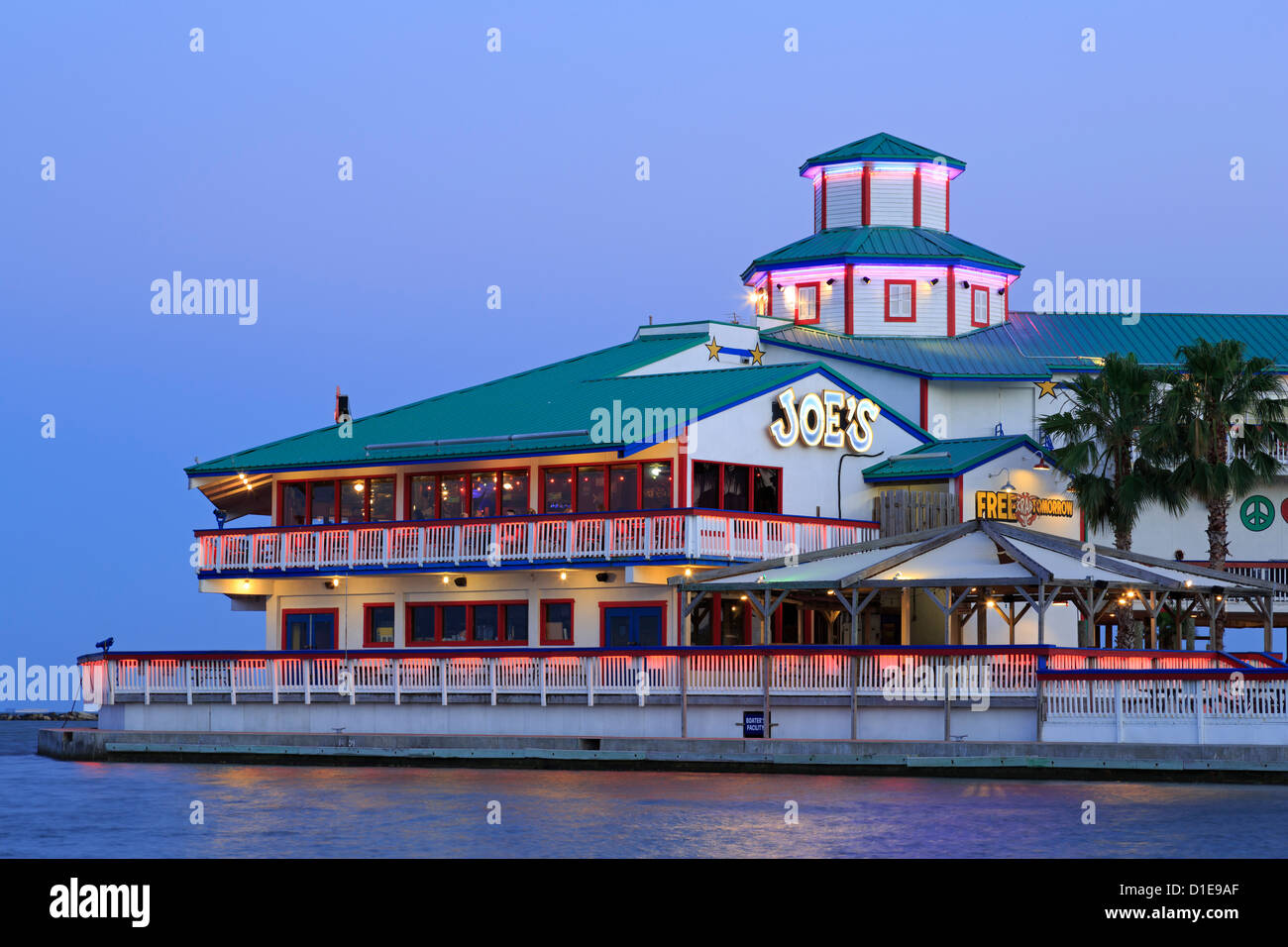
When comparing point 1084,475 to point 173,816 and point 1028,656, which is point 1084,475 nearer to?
point 1028,656

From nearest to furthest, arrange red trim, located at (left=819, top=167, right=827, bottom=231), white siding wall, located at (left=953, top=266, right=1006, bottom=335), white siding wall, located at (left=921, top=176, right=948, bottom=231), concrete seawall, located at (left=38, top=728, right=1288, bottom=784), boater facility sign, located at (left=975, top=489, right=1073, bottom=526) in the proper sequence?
concrete seawall, located at (left=38, top=728, right=1288, bottom=784)
boater facility sign, located at (left=975, top=489, right=1073, bottom=526)
white siding wall, located at (left=953, top=266, right=1006, bottom=335)
white siding wall, located at (left=921, top=176, right=948, bottom=231)
red trim, located at (left=819, top=167, right=827, bottom=231)

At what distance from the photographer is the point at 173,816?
31562 millimetres

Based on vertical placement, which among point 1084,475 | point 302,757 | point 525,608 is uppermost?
point 1084,475

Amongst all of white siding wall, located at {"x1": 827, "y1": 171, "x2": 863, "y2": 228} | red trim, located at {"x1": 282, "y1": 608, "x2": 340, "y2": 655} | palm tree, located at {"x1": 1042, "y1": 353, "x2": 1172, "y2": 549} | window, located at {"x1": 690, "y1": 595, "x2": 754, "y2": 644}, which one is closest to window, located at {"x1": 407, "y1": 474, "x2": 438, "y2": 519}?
red trim, located at {"x1": 282, "y1": 608, "x2": 340, "y2": 655}

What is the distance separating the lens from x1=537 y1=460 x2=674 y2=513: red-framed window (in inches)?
1971

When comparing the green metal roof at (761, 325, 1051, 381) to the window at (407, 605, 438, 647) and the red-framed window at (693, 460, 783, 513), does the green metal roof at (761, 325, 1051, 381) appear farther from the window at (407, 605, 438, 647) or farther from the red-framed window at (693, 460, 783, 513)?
the window at (407, 605, 438, 647)

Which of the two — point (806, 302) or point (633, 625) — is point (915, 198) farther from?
point (633, 625)

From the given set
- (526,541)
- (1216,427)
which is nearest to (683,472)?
(526,541)

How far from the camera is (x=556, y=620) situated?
5097 centimetres

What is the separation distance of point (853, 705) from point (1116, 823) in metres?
12.2

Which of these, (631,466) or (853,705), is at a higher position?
(631,466)

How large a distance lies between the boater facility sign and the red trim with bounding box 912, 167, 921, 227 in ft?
69.7
